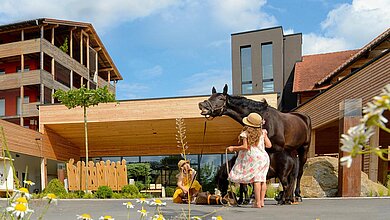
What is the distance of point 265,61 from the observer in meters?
26.0

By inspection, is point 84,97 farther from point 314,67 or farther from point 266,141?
point 314,67

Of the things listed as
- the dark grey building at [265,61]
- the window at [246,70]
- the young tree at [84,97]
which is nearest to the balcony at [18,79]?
the young tree at [84,97]

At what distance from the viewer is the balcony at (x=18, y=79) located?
26.0 meters

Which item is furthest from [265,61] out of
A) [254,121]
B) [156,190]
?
[254,121]

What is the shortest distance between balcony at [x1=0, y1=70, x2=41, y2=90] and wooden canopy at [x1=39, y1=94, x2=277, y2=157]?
5.55m

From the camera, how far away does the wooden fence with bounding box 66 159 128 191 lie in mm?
17188

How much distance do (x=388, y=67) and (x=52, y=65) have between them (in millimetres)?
22515

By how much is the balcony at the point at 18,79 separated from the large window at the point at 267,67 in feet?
47.2

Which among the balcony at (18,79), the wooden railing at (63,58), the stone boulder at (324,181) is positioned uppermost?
the wooden railing at (63,58)

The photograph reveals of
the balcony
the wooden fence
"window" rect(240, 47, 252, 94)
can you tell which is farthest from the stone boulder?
the balcony

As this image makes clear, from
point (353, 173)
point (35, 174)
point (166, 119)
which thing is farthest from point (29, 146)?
point (353, 173)

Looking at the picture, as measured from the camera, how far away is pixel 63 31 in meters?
29.9

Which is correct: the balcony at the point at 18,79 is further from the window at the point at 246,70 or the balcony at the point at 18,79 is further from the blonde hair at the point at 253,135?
the blonde hair at the point at 253,135

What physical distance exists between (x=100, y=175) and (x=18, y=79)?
12.8 meters
